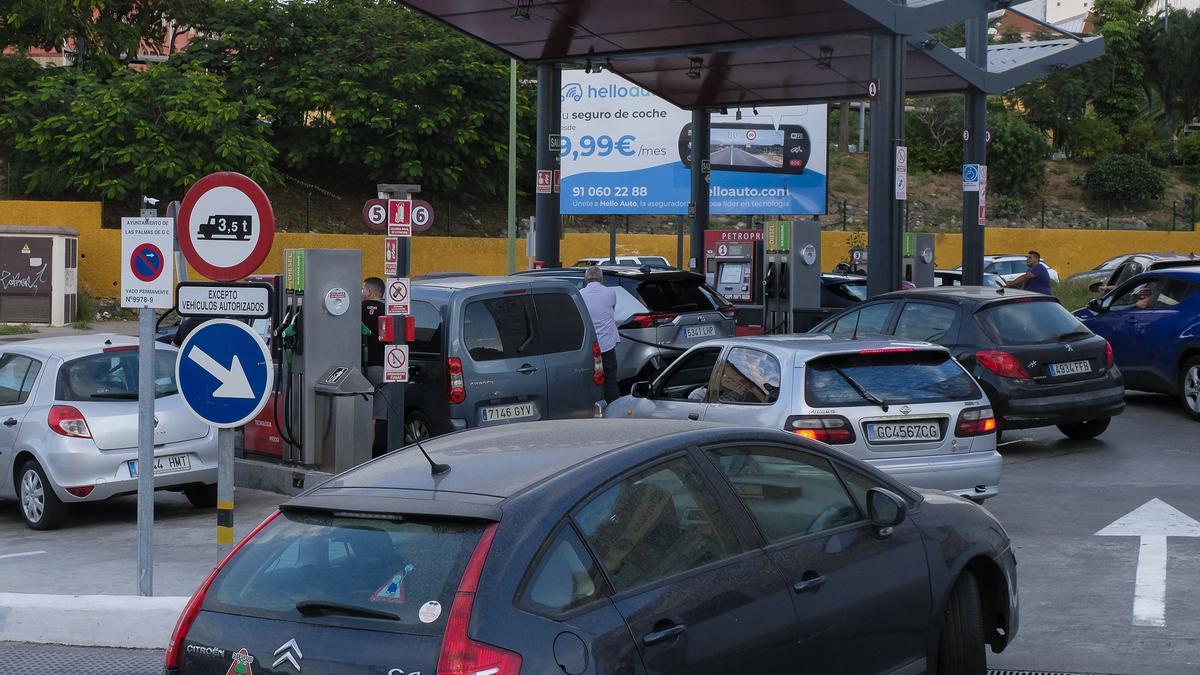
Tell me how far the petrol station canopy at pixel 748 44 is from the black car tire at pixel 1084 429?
5.60m

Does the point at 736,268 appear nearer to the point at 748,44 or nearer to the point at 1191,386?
the point at 748,44

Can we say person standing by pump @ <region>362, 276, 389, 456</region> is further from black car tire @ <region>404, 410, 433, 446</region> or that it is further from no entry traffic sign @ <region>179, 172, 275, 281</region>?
no entry traffic sign @ <region>179, 172, 275, 281</region>

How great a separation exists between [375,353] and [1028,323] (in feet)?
20.5

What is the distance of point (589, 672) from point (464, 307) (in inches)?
339

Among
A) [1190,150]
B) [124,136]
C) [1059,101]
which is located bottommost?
[124,136]

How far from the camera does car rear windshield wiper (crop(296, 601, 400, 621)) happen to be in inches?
154

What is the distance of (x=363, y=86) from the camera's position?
4272cm

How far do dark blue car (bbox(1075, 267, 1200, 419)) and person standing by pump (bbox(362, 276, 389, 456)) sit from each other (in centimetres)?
860

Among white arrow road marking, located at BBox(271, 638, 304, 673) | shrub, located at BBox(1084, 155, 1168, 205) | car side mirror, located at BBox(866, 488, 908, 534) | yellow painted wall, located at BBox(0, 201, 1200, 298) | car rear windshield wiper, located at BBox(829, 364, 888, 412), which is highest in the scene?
shrub, located at BBox(1084, 155, 1168, 205)

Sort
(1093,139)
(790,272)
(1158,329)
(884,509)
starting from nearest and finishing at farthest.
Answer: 1. (884,509)
2. (1158,329)
3. (790,272)
4. (1093,139)

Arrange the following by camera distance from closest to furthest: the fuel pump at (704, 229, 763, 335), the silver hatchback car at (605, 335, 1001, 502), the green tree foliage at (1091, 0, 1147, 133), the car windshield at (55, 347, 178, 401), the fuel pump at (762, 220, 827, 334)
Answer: the silver hatchback car at (605, 335, 1001, 502)
the car windshield at (55, 347, 178, 401)
the fuel pump at (762, 220, 827, 334)
the fuel pump at (704, 229, 763, 335)
the green tree foliage at (1091, 0, 1147, 133)

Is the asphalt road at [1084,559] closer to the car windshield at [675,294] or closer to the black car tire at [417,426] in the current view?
the black car tire at [417,426]

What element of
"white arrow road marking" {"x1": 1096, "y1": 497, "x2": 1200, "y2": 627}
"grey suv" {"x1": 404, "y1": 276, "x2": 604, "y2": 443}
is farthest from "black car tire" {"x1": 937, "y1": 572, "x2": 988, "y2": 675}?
"grey suv" {"x1": 404, "y1": 276, "x2": 604, "y2": 443}

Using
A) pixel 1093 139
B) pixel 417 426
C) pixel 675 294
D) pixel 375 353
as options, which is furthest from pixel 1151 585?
pixel 1093 139
